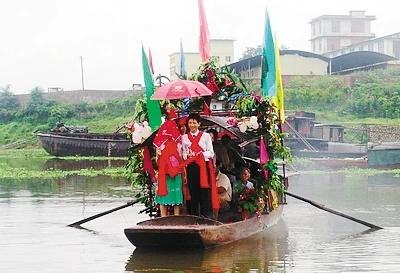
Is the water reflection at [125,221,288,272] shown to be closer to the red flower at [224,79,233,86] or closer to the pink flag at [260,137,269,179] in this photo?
the pink flag at [260,137,269,179]

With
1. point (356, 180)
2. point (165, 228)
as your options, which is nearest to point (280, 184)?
point (165, 228)

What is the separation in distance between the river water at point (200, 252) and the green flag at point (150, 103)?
5.52 feet

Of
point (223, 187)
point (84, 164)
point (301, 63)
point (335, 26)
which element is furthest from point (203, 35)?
point (335, 26)

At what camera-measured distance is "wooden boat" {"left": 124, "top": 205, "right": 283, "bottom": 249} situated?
29.8 ft

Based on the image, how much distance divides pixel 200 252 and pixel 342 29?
65.5m

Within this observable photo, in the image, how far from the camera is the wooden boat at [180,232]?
9094mm

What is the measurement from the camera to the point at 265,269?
862 centimetres

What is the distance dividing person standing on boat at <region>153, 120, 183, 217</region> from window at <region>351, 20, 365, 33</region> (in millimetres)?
65280

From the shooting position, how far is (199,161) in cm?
958

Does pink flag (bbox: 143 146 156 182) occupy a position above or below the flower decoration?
below

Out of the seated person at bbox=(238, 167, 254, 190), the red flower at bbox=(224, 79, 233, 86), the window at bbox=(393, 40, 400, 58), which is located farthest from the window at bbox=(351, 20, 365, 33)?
the seated person at bbox=(238, 167, 254, 190)

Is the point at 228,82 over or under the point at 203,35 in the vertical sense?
under

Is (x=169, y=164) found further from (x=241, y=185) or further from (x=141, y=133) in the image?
(x=241, y=185)

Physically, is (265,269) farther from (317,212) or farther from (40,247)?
(317,212)
